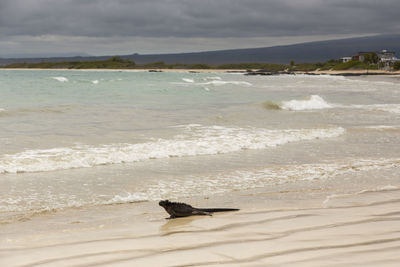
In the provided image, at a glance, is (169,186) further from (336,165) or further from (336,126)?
(336,126)

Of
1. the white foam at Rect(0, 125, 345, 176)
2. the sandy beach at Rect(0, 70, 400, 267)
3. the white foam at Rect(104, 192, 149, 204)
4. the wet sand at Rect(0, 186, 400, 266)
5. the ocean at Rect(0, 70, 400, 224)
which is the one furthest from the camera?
the white foam at Rect(0, 125, 345, 176)

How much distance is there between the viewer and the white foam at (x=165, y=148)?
8.59m

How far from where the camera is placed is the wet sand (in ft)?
12.1

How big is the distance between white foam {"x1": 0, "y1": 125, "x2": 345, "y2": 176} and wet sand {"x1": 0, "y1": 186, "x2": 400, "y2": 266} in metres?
3.16

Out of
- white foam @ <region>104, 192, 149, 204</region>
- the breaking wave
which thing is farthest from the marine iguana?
the breaking wave

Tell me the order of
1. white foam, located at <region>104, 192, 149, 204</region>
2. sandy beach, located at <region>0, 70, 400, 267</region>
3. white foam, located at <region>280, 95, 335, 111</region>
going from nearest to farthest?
sandy beach, located at <region>0, 70, 400, 267</region>, white foam, located at <region>104, 192, 149, 204</region>, white foam, located at <region>280, 95, 335, 111</region>

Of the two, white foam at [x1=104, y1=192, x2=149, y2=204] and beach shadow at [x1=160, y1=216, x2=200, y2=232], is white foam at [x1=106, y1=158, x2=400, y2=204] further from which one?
beach shadow at [x1=160, y1=216, x2=200, y2=232]

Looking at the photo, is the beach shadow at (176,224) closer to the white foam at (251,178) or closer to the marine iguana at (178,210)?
the marine iguana at (178,210)

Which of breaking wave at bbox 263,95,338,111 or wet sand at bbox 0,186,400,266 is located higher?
breaking wave at bbox 263,95,338,111

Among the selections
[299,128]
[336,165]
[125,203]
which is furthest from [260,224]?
[299,128]

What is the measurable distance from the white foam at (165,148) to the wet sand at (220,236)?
3157 millimetres

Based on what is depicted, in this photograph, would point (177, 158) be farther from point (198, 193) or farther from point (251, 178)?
point (198, 193)

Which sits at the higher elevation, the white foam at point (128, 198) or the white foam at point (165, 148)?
the white foam at point (165, 148)

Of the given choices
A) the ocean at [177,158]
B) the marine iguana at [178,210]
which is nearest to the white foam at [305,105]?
the ocean at [177,158]
